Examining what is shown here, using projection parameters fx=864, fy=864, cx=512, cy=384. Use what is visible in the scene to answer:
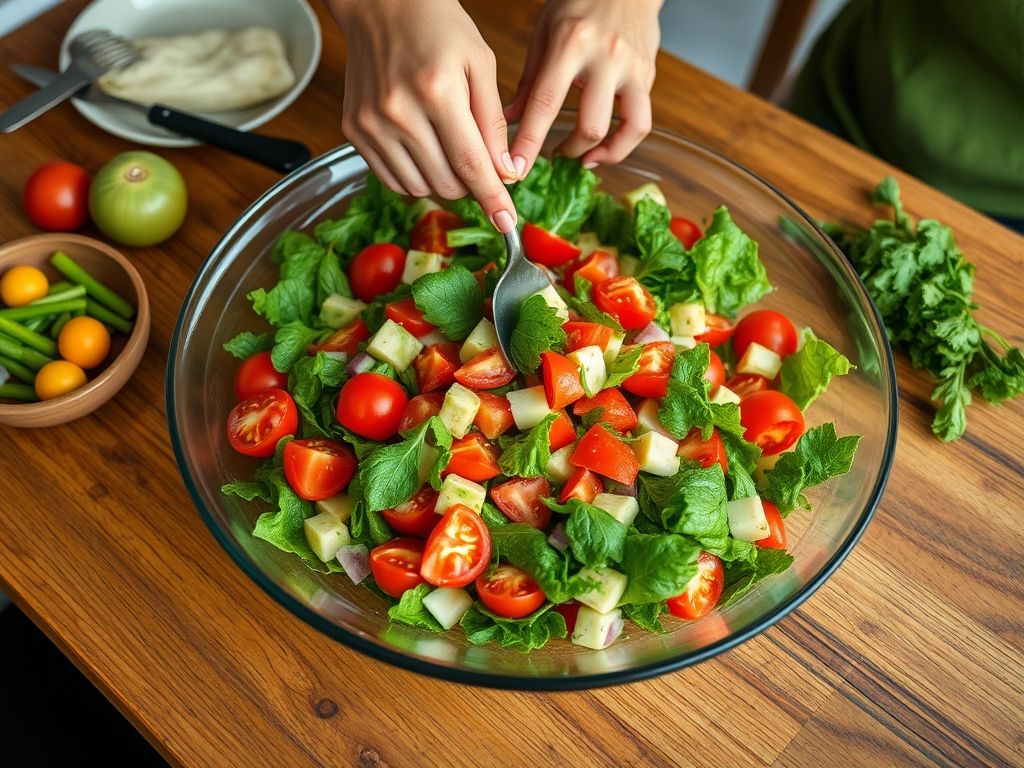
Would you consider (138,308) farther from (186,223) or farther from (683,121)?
(683,121)

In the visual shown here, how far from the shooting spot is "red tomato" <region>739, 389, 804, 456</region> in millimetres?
1534

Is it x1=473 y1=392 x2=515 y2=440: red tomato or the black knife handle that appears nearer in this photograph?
x1=473 y1=392 x2=515 y2=440: red tomato

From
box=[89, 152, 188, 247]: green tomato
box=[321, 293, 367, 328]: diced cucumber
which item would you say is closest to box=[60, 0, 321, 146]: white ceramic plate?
box=[89, 152, 188, 247]: green tomato

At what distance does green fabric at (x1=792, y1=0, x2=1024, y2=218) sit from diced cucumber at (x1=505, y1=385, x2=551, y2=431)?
138 centimetres

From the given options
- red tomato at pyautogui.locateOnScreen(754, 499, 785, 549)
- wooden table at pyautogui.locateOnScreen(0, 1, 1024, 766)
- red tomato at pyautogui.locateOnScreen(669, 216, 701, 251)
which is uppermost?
red tomato at pyautogui.locateOnScreen(669, 216, 701, 251)

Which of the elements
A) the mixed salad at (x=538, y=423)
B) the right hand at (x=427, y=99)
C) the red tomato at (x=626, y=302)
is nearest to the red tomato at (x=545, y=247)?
the mixed salad at (x=538, y=423)

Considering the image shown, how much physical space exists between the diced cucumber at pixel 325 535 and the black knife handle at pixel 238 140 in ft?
2.86

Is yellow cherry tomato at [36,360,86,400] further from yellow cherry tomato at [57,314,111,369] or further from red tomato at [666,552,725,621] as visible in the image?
red tomato at [666,552,725,621]

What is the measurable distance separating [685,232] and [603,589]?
33.6 inches

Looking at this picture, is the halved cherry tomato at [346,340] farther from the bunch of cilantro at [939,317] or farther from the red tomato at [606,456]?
the bunch of cilantro at [939,317]

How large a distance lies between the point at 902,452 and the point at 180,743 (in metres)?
1.39

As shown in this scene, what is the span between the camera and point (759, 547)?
56.9 inches

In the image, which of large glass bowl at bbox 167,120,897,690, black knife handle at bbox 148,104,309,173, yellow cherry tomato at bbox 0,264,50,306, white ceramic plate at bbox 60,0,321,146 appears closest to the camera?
large glass bowl at bbox 167,120,897,690

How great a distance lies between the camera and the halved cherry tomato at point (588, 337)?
5.01 feet
